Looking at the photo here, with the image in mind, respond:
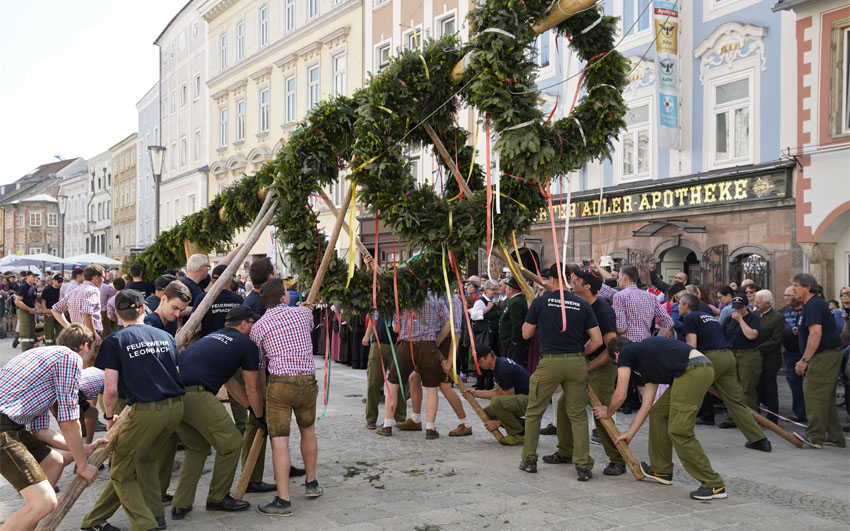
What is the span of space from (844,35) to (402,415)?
404 inches

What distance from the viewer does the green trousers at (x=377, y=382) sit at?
9.19 meters

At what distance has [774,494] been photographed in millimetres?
6309

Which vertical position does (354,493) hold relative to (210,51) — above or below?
below

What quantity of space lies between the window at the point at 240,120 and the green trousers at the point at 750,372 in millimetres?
28092

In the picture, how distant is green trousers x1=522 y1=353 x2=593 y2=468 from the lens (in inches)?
273

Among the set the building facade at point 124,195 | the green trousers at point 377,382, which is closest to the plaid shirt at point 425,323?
the green trousers at point 377,382

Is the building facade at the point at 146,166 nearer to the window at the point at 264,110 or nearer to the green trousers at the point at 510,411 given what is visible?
the window at the point at 264,110

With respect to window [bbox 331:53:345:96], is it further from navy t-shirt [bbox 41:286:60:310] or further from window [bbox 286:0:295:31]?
navy t-shirt [bbox 41:286:60:310]

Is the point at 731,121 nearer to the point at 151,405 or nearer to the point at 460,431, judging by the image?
the point at 460,431

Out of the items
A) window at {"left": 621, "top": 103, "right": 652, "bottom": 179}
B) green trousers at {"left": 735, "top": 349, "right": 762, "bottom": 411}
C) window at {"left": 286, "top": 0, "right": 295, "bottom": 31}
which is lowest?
green trousers at {"left": 735, "top": 349, "right": 762, "bottom": 411}

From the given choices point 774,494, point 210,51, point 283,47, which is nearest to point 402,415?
point 774,494

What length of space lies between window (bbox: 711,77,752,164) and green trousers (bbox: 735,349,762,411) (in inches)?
267

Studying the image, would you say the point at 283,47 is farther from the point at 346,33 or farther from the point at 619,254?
the point at 619,254

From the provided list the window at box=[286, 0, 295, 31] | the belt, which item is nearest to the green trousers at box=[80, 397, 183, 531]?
the belt
